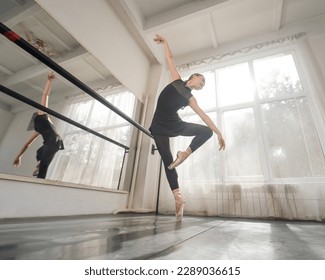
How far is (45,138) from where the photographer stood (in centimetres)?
153

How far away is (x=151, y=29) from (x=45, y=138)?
2340 mm

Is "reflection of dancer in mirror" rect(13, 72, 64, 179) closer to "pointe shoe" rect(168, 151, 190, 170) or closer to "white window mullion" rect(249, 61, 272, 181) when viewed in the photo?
"pointe shoe" rect(168, 151, 190, 170)

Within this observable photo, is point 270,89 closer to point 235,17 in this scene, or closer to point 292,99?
point 292,99

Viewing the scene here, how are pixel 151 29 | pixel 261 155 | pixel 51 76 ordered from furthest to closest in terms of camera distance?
pixel 151 29 → pixel 261 155 → pixel 51 76

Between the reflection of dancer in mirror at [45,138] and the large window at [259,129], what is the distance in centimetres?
162

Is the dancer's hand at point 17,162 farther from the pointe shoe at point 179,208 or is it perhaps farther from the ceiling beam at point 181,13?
the ceiling beam at point 181,13

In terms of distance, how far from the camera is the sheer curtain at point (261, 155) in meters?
1.99

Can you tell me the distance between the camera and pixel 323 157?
200 cm

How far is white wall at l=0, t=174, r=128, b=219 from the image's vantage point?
3.54ft

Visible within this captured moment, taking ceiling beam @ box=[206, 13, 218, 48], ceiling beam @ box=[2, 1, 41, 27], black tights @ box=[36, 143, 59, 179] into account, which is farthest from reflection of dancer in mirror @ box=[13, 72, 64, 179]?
ceiling beam @ box=[206, 13, 218, 48]

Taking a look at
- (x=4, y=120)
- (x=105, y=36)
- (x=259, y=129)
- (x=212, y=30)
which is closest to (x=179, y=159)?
(x=4, y=120)

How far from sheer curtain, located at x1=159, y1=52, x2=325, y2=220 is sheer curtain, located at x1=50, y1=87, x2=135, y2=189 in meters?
0.79

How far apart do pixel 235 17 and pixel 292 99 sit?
5.23 ft

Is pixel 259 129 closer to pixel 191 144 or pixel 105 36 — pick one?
pixel 191 144
